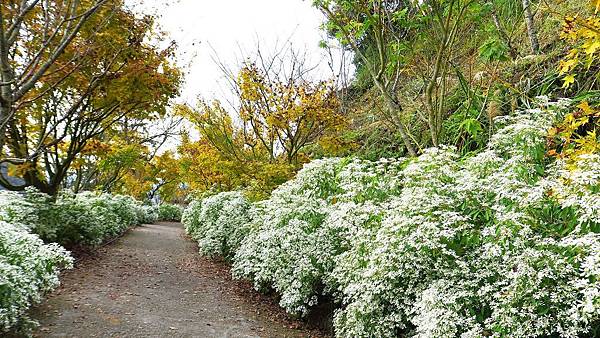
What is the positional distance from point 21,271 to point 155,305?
2360 mm

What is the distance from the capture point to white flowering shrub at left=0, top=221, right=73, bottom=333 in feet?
12.2

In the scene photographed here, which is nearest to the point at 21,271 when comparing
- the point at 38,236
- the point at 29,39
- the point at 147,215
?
the point at 38,236

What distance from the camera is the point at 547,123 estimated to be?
4.29m

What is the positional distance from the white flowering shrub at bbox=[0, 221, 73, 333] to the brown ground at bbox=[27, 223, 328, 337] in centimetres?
62

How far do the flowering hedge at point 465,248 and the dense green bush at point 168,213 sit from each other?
22052 mm

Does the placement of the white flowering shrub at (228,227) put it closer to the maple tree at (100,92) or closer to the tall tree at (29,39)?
the maple tree at (100,92)

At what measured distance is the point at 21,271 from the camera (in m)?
3.95

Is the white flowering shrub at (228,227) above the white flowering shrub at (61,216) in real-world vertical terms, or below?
below

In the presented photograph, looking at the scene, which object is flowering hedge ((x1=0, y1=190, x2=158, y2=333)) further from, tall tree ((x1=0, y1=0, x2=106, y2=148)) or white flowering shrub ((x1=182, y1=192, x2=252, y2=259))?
white flowering shrub ((x1=182, y1=192, x2=252, y2=259))

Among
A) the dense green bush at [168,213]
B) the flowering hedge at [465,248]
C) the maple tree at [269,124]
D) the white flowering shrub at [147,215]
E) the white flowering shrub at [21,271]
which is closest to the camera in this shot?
the flowering hedge at [465,248]

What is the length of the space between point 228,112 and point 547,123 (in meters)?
9.32

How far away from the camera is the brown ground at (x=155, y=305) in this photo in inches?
196

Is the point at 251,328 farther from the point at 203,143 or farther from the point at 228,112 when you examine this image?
the point at 203,143

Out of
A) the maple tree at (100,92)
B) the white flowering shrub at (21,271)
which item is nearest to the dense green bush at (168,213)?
the maple tree at (100,92)
